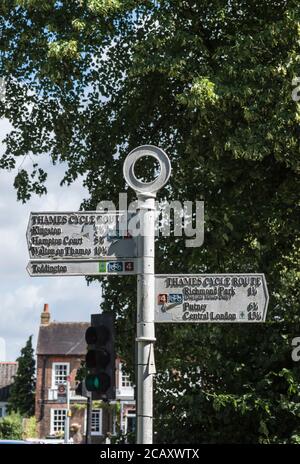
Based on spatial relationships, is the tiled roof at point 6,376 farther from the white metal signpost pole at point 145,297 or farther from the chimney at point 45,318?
the white metal signpost pole at point 145,297

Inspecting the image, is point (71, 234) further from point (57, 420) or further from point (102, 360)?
point (57, 420)

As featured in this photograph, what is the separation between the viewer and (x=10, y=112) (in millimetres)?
18234

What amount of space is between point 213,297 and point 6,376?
214ft

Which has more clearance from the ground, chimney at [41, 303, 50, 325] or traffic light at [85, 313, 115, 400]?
chimney at [41, 303, 50, 325]

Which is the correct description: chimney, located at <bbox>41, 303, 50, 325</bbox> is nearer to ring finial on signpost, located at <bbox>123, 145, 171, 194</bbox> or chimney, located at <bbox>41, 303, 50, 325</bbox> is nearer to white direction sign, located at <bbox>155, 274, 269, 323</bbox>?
white direction sign, located at <bbox>155, 274, 269, 323</bbox>

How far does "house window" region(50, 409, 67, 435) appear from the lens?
5831 cm

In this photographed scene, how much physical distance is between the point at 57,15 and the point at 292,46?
13.7 feet

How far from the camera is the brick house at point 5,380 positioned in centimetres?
6675

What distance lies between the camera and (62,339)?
202 feet

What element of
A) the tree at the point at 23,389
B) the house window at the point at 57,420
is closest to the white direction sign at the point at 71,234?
the house window at the point at 57,420

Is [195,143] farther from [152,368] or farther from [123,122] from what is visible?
[152,368]

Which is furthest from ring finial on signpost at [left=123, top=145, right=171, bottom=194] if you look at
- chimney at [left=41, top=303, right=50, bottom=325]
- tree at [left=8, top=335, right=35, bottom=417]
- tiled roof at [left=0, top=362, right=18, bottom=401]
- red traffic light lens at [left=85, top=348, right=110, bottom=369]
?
tiled roof at [left=0, top=362, right=18, bottom=401]

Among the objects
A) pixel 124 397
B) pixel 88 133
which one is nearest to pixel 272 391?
pixel 88 133

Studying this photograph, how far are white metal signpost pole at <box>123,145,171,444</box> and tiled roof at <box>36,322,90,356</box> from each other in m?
54.6
